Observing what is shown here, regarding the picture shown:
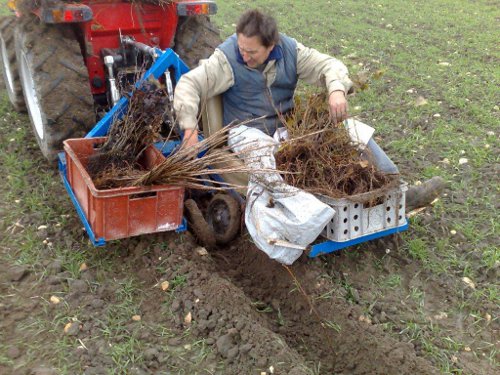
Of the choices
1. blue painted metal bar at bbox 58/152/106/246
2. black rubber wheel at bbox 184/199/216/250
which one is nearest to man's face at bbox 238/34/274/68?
black rubber wheel at bbox 184/199/216/250

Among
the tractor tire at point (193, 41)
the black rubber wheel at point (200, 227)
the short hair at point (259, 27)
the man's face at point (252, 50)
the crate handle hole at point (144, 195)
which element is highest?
the short hair at point (259, 27)

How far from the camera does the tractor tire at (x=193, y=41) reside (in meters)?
4.54

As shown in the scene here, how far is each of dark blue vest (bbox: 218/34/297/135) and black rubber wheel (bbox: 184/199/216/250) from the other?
622 mm

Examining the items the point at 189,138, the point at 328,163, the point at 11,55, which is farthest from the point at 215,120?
the point at 11,55

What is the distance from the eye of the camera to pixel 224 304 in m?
3.07

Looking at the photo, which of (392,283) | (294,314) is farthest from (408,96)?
(294,314)

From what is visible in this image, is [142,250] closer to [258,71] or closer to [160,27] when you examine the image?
[258,71]

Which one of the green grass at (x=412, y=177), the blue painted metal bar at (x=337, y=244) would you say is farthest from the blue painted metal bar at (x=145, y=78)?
the blue painted metal bar at (x=337, y=244)

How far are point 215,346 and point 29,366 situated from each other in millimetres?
862

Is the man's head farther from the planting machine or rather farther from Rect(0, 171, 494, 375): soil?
Rect(0, 171, 494, 375): soil

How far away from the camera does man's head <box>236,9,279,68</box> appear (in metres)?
3.41

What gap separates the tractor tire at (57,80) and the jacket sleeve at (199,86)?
814 millimetres

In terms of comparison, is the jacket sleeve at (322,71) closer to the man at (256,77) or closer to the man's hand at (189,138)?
the man at (256,77)

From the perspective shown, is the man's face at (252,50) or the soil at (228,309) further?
Answer: the man's face at (252,50)
